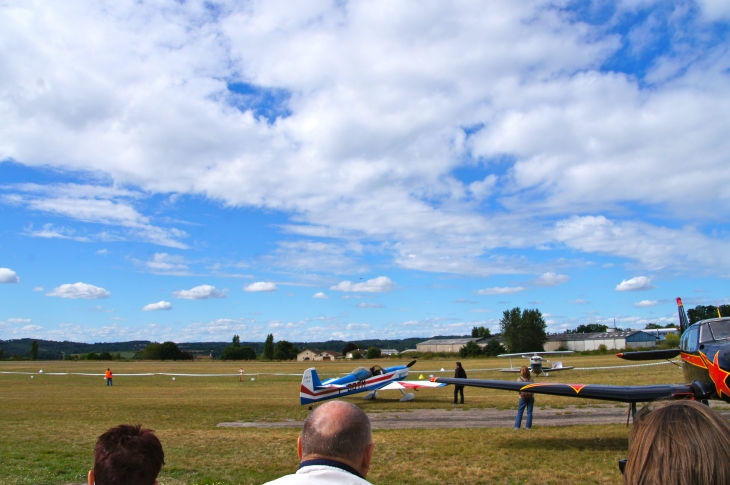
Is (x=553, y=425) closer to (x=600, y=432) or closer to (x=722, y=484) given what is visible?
(x=600, y=432)

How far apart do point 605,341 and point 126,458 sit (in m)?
119

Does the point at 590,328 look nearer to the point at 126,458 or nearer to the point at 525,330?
the point at 525,330

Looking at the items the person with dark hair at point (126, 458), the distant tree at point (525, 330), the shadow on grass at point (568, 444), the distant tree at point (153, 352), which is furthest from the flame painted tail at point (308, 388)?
the distant tree at point (153, 352)

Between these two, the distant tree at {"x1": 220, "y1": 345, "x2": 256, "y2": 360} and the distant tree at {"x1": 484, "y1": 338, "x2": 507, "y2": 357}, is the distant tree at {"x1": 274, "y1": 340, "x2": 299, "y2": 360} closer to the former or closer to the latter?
the distant tree at {"x1": 220, "y1": 345, "x2": 256, "y2": 360}

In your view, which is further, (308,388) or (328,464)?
(308,388)

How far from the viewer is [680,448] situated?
147cm

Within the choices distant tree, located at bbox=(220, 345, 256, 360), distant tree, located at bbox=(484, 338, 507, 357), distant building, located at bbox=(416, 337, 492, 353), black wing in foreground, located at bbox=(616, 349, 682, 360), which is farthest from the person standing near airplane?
distant building, located at bbox=(416, 337, 492, 353)

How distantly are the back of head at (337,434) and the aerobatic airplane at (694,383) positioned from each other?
8.79 metres

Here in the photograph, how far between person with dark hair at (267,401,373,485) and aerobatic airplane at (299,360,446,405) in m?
17.1

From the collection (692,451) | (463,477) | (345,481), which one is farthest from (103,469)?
(463,477)

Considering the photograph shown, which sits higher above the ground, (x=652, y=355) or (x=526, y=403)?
(x=652, y=355)

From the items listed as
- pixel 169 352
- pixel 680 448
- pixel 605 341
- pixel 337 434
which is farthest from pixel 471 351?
pixel 680 448

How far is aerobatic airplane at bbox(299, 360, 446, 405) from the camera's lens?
19359 mm

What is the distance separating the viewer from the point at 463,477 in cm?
827
